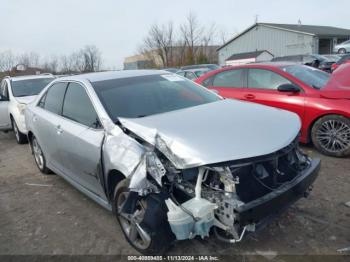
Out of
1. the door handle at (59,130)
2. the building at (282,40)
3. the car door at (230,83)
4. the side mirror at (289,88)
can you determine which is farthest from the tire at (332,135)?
the building at (282,40)

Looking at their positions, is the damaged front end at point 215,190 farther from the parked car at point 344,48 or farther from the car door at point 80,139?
the parked car at point 344,48

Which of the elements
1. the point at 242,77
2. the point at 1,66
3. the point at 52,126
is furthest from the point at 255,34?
the point at 52,126

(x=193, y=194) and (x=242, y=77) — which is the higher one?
(x=242, y=77)

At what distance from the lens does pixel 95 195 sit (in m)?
3.50

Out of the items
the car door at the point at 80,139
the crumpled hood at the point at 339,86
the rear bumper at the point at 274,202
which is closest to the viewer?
the rear bumper at the point at 274,202

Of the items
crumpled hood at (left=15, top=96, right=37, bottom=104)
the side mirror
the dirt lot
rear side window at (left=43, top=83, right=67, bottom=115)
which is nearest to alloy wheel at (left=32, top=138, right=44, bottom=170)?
the dirt lot

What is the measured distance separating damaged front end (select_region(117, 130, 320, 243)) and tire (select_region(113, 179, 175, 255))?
0.07 m

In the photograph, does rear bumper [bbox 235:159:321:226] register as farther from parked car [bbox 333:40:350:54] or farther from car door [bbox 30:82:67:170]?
parked car [bbox 333:40:350:54]

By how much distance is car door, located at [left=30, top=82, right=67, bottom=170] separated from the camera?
4227 mm

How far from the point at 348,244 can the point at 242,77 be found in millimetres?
4097

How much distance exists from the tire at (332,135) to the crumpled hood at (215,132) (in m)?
2.07

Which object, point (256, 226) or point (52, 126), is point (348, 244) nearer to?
point (256, 226)

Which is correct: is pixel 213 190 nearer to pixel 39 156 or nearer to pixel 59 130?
pixel 59 130

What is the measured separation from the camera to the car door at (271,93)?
17.5 feet
